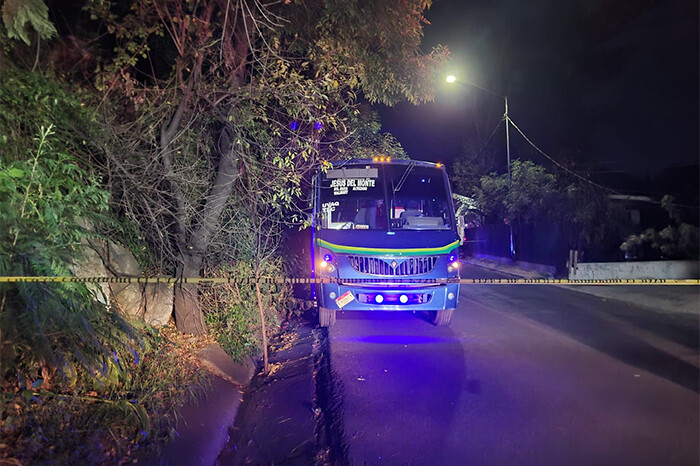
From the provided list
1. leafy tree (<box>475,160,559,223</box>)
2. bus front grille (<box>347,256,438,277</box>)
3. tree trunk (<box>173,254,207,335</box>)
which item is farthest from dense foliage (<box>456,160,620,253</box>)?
tree trunk (<box>173,254,207,335</box>)

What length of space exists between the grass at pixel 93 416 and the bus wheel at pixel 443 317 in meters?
4.27

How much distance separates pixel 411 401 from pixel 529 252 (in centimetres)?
1525


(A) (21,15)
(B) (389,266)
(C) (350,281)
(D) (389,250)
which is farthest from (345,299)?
(A) (21,15)

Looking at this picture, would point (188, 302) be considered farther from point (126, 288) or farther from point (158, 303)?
point (126, 288)

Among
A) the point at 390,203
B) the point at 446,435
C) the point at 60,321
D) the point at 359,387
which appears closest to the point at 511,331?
the point at 390,203

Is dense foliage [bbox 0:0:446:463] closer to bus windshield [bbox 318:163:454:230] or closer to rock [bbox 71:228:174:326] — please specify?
rock [bbox 71:228:174:326]

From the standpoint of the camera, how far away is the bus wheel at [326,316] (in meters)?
7.31

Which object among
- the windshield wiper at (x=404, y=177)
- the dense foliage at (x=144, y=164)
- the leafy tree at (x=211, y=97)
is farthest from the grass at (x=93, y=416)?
the windshield wiper at (x=404, y=177)

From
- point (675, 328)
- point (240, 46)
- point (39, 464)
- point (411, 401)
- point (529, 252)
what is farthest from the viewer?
point (529, 252)

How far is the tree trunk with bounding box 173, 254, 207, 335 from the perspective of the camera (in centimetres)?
605

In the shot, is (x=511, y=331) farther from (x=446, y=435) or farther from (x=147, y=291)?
(x=147, y=291)

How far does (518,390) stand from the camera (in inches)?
188

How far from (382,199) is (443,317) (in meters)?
2.23

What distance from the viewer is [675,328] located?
7.82 meters
